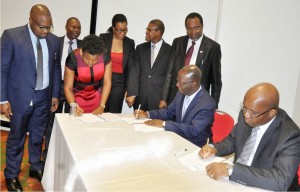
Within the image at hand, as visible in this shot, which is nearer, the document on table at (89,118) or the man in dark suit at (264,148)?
the man in dark suit at (264,148)

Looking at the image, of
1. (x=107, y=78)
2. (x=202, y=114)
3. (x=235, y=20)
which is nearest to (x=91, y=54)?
(x=107, y=78)

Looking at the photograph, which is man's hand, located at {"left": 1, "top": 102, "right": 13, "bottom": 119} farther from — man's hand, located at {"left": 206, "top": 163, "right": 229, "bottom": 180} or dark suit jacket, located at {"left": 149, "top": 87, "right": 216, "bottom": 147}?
man's hand, located at {"left": 206, "top": 163, "right": 229, "bottom": 180}

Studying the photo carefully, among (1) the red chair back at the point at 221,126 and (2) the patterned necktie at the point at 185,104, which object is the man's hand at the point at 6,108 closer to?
(2) the patterned necktie at the point at 185,104

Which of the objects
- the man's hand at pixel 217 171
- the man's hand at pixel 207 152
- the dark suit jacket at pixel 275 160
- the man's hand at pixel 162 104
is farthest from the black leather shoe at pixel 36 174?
the dark suit jacket at pixel 275 160

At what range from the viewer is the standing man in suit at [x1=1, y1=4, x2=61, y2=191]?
2822 millimetres

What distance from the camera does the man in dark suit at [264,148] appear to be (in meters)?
1.63

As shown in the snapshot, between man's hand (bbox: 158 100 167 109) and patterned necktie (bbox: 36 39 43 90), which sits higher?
patterned necktie (bbox: 36 39 43 90)

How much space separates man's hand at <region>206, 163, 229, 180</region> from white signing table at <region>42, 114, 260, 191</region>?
0.03 m

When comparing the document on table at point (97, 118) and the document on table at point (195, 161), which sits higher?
the document on table at point (97, 118)

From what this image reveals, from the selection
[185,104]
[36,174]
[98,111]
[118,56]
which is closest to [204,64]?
[185,104]

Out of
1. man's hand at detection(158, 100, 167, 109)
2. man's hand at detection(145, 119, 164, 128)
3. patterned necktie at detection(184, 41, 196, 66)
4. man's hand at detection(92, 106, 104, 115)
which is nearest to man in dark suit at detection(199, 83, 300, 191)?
man's hand at detection(145, 119, 164, 128)

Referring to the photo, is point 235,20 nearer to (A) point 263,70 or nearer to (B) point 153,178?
(A) point 263,70

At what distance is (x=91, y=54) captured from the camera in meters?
2.90

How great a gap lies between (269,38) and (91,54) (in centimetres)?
311
